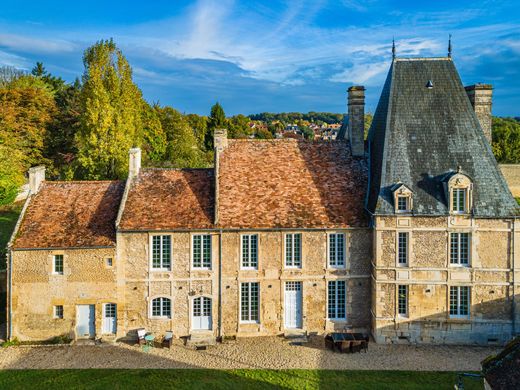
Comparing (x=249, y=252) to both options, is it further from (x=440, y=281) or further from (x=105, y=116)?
(x=105, y=116)

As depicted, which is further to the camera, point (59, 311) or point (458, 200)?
point (59, 311)

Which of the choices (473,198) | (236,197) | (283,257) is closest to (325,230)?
(283,257)

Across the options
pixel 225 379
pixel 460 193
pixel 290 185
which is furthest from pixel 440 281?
pixel 225 379

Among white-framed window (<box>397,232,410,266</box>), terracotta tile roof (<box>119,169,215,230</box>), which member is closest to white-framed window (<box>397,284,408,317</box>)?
white-framed window (<box>397,232,410,266</box>)

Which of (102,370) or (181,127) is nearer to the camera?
(102,370)

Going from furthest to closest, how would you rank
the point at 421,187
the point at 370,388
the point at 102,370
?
the point at 421,187 < the point at 102,370 < the point at 370,388

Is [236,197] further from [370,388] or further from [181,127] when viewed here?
[181,127]

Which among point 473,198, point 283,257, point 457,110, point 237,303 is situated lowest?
point 237,303
